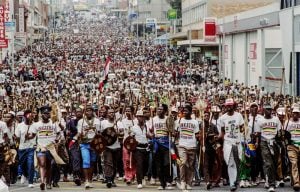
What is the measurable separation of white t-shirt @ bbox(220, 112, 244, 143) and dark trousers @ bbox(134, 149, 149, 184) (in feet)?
6.22

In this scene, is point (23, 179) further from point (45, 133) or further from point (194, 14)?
point (194, 14)

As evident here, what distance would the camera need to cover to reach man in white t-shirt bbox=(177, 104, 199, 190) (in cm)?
1568

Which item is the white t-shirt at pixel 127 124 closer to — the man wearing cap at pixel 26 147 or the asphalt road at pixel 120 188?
the asphalt road at pixel 120 188

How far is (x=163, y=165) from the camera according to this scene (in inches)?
643

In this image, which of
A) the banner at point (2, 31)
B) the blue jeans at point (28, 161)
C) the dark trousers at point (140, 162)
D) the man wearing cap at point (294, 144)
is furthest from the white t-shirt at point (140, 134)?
the banner at point (2, 31)

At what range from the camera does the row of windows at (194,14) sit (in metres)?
83.1

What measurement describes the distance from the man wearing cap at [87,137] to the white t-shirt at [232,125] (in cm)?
259

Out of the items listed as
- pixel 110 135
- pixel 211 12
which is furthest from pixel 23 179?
pixel 211 12

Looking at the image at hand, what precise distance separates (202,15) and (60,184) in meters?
67.0

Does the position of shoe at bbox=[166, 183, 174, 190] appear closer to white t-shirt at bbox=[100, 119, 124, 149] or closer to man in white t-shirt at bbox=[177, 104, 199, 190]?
man in white t-shirt at bbox=[177, 104, 199, 190]

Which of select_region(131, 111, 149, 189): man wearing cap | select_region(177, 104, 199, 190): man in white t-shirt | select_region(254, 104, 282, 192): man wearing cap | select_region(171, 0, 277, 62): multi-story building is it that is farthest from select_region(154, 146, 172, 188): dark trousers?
select_region(171, 0, 277, 62): multi-story building

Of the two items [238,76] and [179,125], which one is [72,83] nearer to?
[238,76]

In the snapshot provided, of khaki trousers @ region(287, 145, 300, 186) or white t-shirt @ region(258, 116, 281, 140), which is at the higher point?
white t-shirt @ region(258, 116, 281, 140)

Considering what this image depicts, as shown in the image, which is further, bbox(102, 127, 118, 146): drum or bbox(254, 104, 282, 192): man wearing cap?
bbox(102, 127, 118, 146): drum
